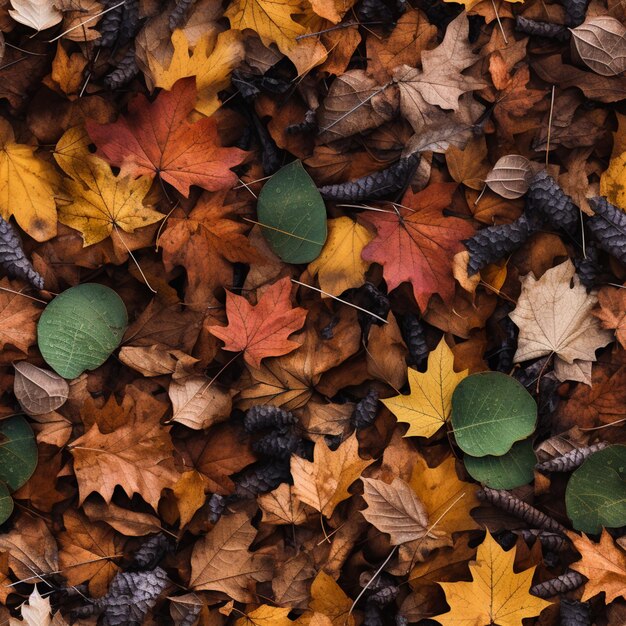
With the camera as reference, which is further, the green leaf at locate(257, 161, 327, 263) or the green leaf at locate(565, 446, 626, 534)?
the green leaf at locate(257, 161, 327, 263)

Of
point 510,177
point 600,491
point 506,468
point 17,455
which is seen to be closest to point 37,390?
point 17,455

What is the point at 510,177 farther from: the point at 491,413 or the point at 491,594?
the point at 491,594

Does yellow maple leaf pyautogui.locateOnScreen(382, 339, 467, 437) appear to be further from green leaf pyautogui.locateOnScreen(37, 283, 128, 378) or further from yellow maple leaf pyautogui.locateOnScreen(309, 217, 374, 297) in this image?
green leaf pyautogui.locateOnScreen(37, 283, 128, 378)

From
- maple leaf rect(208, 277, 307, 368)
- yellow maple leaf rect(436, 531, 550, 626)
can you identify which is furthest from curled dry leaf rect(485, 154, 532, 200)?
yellow maple leaf rect(436, 531, 550, 626)

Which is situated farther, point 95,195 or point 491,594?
point 95,195

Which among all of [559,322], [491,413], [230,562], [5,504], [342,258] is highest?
[342,258]

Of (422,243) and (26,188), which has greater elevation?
(26,188)
